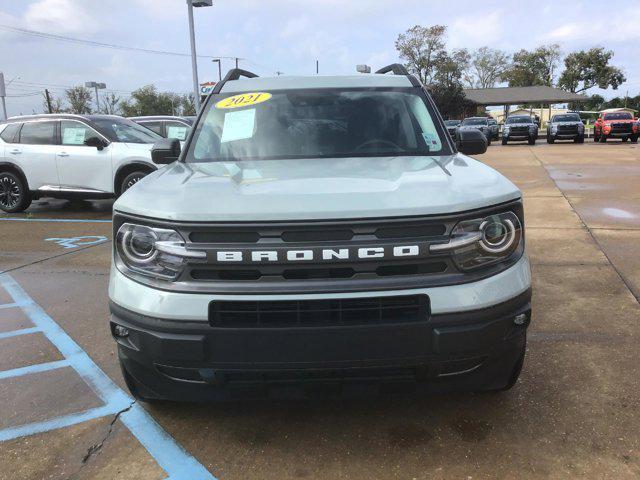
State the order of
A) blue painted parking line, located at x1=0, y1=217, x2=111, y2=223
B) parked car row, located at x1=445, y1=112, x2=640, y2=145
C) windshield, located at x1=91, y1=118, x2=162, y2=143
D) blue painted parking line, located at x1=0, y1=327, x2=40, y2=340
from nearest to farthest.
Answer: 1. blue painted parking line, located at x1=0, y1=327, x2=40, y2=340
2. blue painted parking line, located at x1=0, y1=217, x2=111, y2=223
3. windshield, located at x1=91, y1=118, x2=162, y2=143
4. parked car row, located at x1=445, y1=112, x2=640, y2=145

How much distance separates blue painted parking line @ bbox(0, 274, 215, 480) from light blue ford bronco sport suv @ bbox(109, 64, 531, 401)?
0.32m

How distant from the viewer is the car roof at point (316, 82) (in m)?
3.86

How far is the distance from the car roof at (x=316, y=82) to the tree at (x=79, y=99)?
211 ft

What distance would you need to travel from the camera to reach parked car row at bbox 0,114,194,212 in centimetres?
930

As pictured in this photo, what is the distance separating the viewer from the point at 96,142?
9.32 meters

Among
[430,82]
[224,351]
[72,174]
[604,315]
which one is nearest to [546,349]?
[604,315]

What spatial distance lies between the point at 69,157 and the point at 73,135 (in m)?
0.41

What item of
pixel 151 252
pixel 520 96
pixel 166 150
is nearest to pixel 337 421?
pixel 151 252

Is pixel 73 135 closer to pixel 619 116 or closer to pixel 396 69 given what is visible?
pixel 396 69

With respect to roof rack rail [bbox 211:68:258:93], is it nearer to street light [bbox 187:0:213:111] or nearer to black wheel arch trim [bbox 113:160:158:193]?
black wheel arch trim [bbox 113:160:158:193]

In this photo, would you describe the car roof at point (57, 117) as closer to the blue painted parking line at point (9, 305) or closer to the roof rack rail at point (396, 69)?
the blue painted parking line at point (9, 305)

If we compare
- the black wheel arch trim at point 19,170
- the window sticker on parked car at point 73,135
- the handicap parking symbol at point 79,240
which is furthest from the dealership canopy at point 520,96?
the handicap parking symbol at point 79,240

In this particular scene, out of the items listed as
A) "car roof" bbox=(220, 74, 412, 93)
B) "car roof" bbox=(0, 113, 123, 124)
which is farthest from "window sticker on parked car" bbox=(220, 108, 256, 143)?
"car roof" bbox=(0, 113, 123, 124)

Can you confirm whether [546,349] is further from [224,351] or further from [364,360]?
[224,351]
